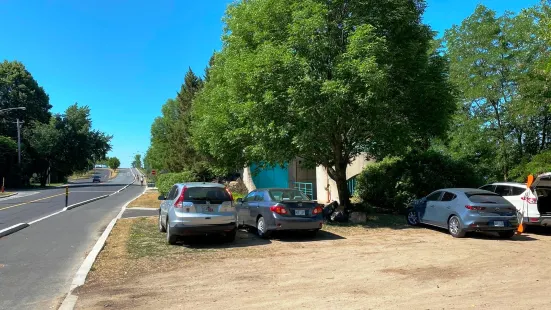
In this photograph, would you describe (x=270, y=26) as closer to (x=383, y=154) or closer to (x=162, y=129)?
(x=383, y=154)

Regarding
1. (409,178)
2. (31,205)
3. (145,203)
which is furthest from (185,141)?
(409,178)

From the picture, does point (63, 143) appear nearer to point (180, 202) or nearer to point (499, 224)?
point (180, 202)

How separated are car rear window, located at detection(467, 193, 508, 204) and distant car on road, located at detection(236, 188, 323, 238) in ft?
13.8

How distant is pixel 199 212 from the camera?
10.2m

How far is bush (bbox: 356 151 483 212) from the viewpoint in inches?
705

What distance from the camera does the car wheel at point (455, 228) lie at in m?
11.7

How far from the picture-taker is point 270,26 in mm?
14375

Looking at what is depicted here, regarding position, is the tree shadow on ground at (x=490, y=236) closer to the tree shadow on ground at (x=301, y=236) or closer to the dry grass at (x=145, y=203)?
the tree shadow on ground at (x=301, y=236)

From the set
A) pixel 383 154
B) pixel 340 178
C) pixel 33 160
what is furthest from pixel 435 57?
pixel 33 160

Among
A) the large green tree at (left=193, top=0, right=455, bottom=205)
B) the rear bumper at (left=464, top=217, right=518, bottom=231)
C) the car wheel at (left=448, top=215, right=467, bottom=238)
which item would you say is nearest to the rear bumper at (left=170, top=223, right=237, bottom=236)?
the large green tree at (left=193, top=0, right=455, bottom=205)

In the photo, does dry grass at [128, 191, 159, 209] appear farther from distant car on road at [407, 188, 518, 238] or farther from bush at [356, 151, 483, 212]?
distant car on road at [407, 188, 518, 238]

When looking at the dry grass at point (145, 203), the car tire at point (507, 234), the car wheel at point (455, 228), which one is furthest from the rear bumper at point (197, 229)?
the dry grass at point (145, 203)

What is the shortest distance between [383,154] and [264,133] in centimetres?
479

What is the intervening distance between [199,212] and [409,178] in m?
10.8
